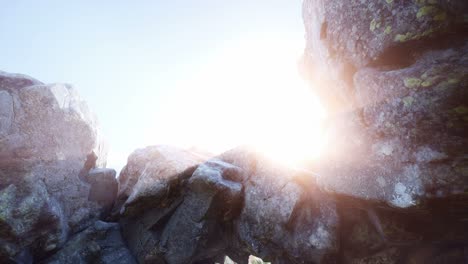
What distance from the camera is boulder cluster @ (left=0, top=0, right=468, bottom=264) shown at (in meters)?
8.02

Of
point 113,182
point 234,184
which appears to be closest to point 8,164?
point 113,182

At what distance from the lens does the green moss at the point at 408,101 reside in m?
8.30

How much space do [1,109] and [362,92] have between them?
19.5m

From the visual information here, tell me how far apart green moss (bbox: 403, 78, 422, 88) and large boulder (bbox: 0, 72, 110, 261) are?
1878 centimetres

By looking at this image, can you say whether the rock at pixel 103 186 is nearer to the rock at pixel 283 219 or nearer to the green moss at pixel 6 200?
the green moss at pixel 6 200

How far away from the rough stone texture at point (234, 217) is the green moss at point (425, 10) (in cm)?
850

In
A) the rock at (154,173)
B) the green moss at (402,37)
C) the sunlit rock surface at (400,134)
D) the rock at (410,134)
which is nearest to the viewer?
the rock at (410,134)

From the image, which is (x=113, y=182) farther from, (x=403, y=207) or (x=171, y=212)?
(x=403, y=207)

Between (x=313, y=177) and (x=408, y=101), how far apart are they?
18.2ft

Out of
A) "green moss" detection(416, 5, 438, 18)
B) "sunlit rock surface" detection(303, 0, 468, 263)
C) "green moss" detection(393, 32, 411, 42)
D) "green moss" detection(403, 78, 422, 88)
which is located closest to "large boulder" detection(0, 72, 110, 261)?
"sunlit rock surface" detection(303, 0, 468, 263)

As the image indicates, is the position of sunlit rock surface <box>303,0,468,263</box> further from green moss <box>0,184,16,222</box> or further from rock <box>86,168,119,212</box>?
green moss <box>0,184,16,222</box>

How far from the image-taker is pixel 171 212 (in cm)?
1404

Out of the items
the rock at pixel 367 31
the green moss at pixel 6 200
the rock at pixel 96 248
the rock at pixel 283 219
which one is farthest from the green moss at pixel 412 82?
the green moss at pixel 6 200

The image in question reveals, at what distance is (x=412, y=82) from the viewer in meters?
8.25
